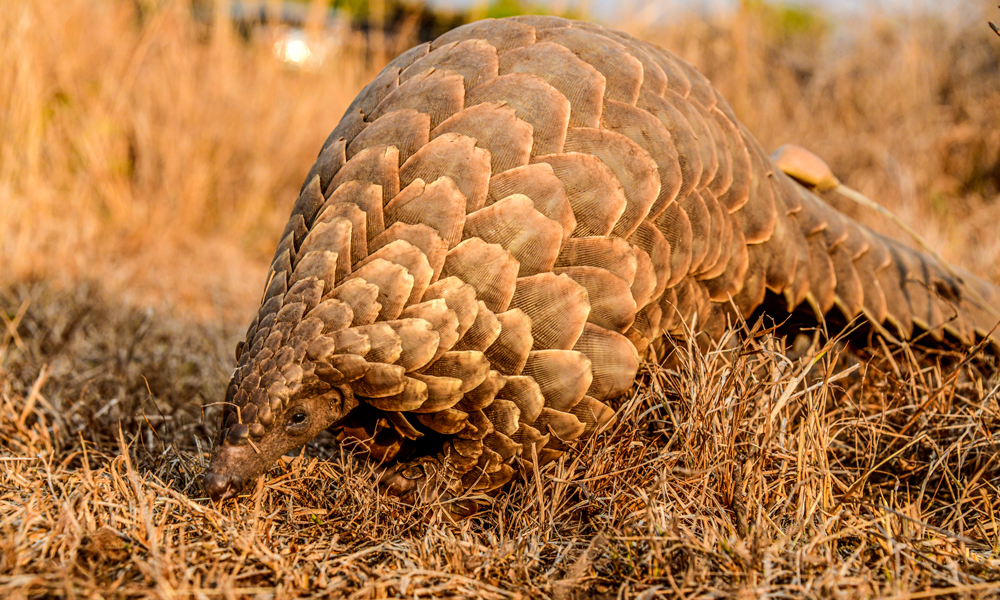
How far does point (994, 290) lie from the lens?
2.17m

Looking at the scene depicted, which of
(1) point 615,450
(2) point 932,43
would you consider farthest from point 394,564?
(2) point 932,43

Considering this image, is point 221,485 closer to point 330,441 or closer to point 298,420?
point 298,420

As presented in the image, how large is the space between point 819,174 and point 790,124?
3.10 metres

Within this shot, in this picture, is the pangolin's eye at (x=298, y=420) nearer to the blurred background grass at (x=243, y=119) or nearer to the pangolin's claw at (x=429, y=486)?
the pangolin's claw at (x=429, y=486)

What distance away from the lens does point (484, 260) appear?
1309 millimetres

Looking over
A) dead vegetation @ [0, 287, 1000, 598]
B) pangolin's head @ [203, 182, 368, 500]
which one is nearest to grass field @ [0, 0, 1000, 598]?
dead vegetation @ [0, 287, 1000, 598]

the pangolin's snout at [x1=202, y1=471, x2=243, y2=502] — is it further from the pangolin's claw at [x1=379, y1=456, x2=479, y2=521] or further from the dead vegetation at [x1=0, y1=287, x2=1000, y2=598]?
the pangolin's claw at [x1=379, y1=456, x2=479, y2=521]

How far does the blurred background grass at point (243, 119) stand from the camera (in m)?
3.61

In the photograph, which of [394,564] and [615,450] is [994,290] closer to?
[615,450]

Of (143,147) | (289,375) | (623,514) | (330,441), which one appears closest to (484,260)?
(289,375)

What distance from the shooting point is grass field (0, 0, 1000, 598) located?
1224 millimetres

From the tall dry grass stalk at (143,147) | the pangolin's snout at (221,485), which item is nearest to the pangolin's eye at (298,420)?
the pangolin's snout at (221,485)

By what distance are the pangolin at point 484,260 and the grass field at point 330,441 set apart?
0.13m

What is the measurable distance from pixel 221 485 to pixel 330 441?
55 cm
